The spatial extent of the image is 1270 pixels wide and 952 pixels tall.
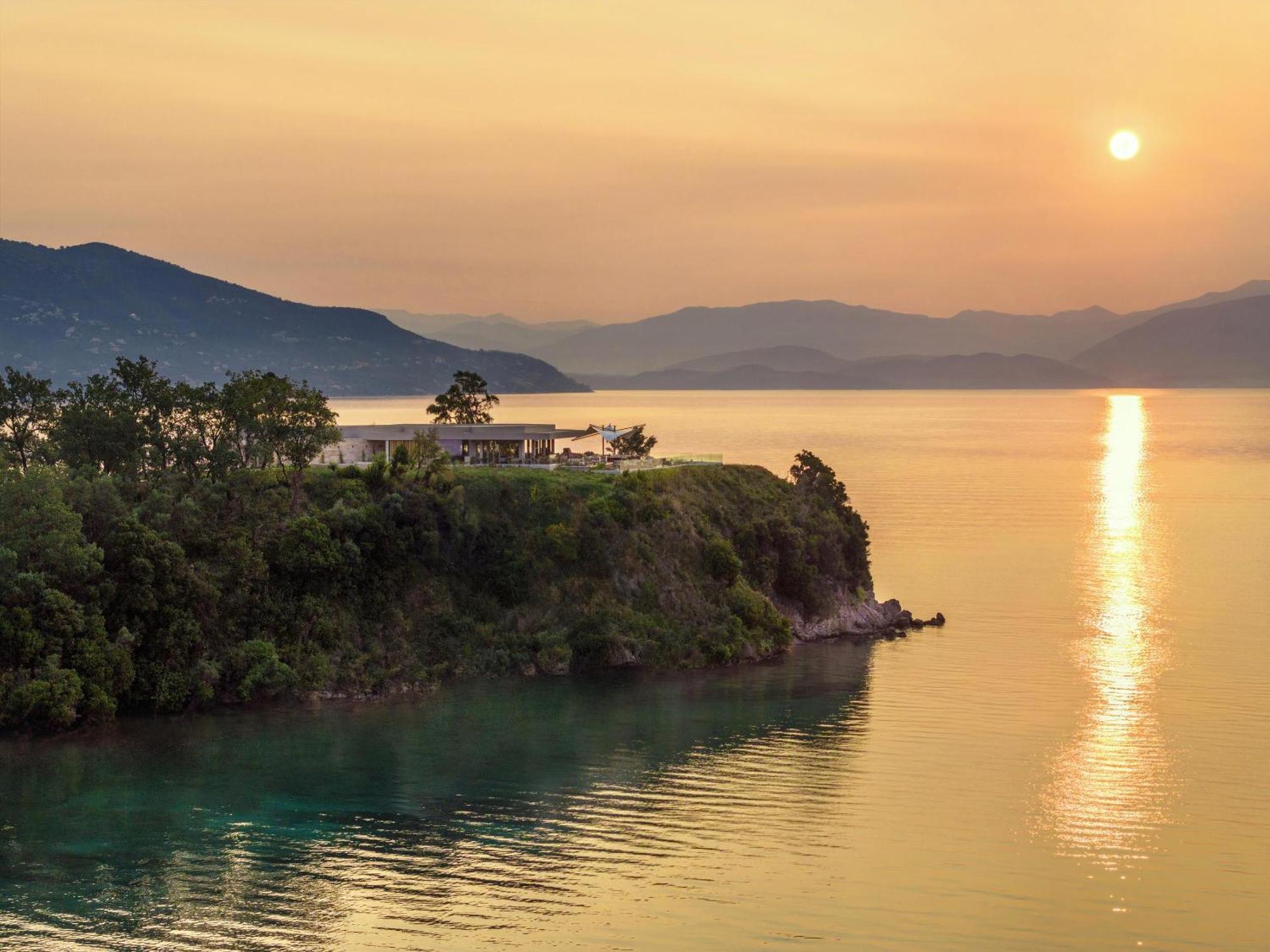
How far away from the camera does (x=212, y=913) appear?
35.2m

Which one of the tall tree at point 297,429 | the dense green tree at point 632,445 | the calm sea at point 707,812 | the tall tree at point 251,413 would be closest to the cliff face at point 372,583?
the tall tree at point 297,429

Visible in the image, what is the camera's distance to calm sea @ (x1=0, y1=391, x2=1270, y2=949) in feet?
115

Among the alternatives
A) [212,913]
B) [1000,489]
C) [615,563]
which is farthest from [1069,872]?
[1000,489]

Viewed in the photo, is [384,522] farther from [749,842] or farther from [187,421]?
[749,842]

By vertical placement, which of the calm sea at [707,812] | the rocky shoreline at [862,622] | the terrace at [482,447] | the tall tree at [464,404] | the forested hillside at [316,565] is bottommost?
the calm sea at [707,812]

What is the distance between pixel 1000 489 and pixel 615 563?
10212cm

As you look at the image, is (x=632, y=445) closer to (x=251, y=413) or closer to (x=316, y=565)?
(x=251, y=413)

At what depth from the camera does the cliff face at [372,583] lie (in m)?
54.8

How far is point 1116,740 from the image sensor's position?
53688 millimetres

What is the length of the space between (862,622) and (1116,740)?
23.8m

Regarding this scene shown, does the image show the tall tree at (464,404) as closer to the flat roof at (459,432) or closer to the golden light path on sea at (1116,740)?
the flat roof at (459,432)

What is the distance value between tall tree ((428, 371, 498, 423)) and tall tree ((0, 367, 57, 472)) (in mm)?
31533

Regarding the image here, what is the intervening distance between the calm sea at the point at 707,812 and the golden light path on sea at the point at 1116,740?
0.58ft

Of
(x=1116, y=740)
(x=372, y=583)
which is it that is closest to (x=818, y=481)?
(x=372, y=583)
